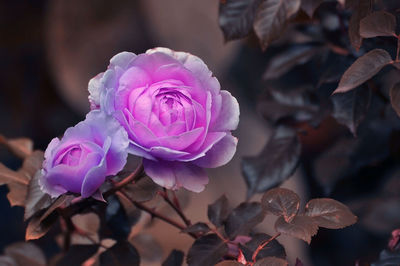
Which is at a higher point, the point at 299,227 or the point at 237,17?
the point at 237,17

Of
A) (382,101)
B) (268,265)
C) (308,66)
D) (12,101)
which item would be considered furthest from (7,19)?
Answer: (268,265)

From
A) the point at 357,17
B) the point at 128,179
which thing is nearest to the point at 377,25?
the point at 357,17

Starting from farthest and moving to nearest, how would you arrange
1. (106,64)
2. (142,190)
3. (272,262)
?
(106,64) < (142,190) < (272,262)

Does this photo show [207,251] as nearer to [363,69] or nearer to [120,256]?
[120,256]

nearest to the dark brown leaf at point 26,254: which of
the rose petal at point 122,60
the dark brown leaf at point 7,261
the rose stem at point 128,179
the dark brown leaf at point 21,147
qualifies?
the dark brown leaf at point 7,261

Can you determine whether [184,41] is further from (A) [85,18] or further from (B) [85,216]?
(B) [85,216]

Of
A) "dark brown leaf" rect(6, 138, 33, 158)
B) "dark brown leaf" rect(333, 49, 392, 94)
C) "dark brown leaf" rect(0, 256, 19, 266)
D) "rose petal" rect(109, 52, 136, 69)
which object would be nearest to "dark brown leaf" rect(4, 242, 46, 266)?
"dark brown leaf" rect(0, 256, 19, 266)

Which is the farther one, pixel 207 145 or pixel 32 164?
pixel 32 164

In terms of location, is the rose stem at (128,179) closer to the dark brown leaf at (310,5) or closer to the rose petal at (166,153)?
the rose petal at (166,153)
